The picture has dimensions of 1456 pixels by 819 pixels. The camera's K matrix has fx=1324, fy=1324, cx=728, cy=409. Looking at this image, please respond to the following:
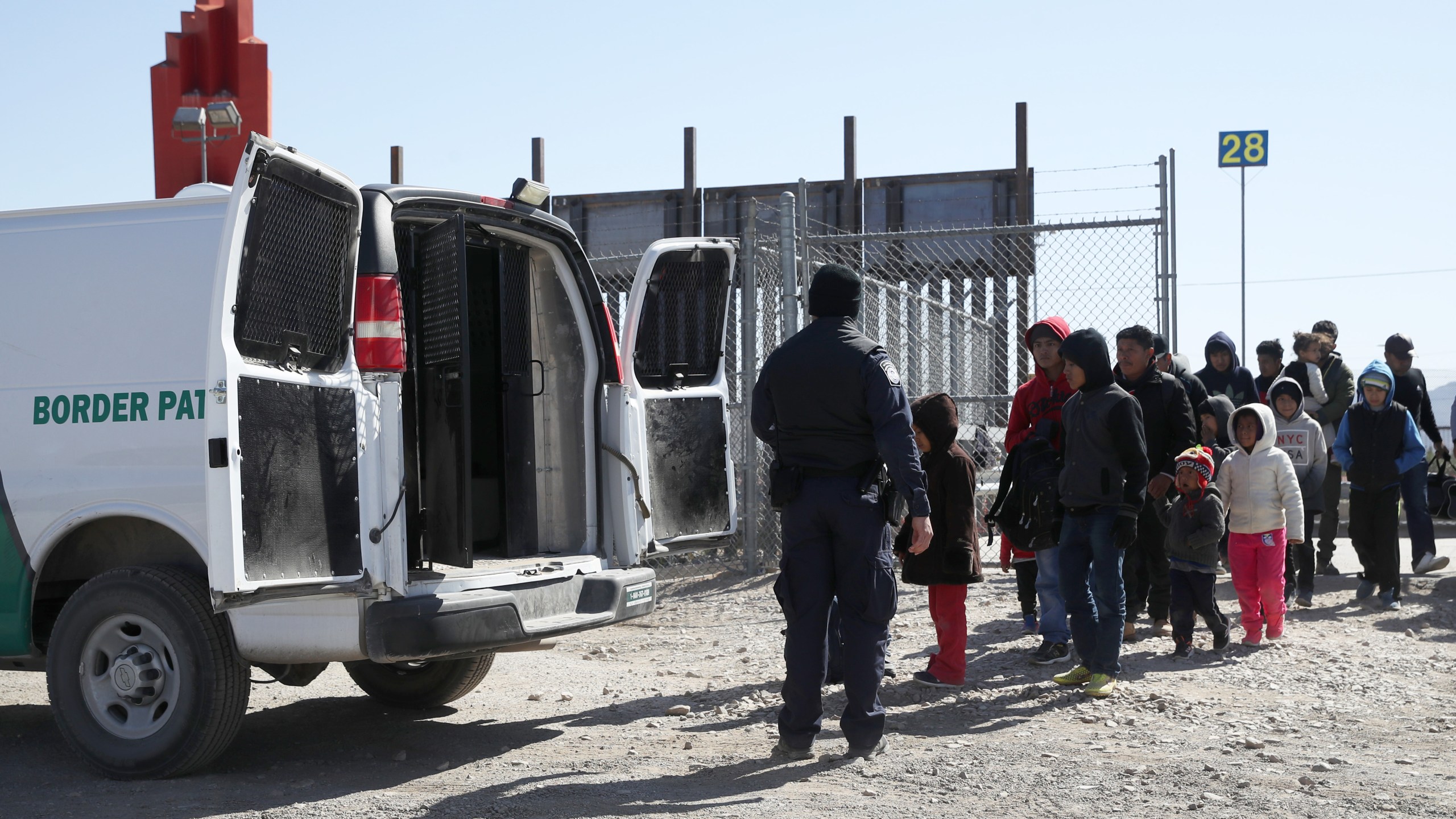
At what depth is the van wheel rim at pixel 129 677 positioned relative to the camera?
15.8ft

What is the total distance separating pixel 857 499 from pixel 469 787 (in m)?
1.75

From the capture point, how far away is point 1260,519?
7.22m

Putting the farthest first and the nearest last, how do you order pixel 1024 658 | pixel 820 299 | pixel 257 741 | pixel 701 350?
pixel 1024 658 → pixel 701 350 → pixel 257 741 → pixel 820 299

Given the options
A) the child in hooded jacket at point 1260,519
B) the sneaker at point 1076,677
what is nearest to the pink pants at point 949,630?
the sneaker at point 1076,677

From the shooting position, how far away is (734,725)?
580cm

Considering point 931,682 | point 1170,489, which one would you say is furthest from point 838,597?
point 1170,489

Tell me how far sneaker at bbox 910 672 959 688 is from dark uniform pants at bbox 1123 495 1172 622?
1309 mm

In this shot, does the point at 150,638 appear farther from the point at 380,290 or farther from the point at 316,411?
the point at 380,290

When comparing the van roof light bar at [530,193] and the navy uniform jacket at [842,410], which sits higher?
the van roof light bar at [530,193]

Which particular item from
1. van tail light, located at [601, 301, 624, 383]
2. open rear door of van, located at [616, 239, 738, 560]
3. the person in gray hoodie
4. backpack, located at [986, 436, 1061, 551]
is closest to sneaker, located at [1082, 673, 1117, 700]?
backpack, located at [986, 436, 1061, 551]

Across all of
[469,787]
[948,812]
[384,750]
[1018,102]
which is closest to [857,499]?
[948,812]

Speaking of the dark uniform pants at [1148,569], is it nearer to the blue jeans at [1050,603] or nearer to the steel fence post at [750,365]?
the blue jeans at [1050,603]

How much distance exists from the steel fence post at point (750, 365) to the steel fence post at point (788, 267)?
237 millimetres

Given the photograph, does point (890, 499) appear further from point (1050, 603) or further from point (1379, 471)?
point (1379, 471)
